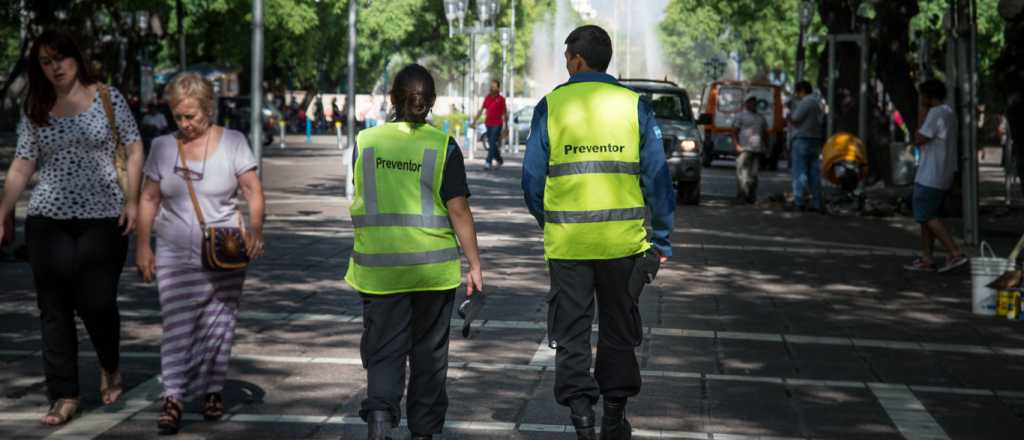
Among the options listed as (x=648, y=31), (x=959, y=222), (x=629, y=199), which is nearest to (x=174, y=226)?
(x=629, y=199)

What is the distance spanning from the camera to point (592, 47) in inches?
256

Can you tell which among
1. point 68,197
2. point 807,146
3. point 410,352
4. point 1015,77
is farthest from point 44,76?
point 807,146

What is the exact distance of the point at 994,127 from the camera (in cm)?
6047

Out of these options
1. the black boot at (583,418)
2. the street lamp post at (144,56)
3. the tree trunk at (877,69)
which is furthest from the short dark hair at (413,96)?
the street lamp post at (144,56)

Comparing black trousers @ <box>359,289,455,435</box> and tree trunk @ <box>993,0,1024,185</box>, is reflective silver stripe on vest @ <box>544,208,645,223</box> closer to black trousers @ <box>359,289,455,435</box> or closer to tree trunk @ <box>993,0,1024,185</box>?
black trousers @ <box>359,289,455,435</box>

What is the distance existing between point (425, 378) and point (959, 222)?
53.5 feet

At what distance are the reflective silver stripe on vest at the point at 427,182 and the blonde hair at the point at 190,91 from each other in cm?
125

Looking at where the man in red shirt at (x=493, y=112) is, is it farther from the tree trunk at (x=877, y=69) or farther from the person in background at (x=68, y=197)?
the person in background at (x=68, y=197)

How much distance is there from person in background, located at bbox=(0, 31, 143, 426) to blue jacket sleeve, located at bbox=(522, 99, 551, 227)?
6.02 ft

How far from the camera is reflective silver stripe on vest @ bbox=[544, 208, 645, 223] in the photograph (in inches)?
254

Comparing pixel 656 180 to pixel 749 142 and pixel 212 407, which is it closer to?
pixel 212 407

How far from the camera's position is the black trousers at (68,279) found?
7250mm

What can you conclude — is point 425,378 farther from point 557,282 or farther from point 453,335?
point 453,335

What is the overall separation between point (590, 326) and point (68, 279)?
240 centimetres
